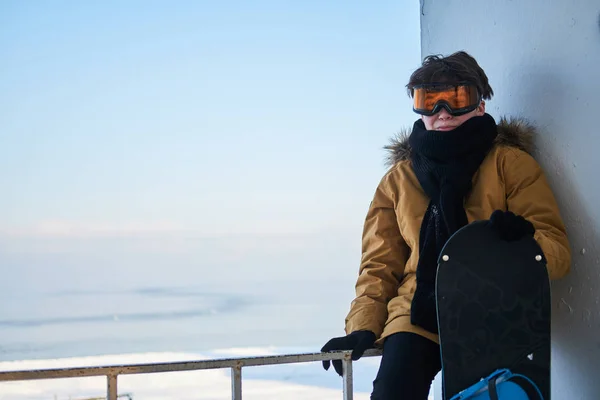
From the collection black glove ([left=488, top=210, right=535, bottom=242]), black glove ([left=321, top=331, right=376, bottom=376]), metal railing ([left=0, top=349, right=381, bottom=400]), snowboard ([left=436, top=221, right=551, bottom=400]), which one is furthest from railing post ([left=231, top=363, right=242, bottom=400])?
black glove ([left=488, top=210, right=535, bottom=242])

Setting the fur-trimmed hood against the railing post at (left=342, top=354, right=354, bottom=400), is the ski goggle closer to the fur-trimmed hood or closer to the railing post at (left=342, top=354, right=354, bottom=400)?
the fur-trimmed hood

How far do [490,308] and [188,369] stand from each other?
28.4 inches

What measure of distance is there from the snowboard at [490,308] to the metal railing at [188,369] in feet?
0.85

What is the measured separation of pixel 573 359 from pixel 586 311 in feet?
0.51

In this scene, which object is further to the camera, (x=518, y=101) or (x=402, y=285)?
(x=518, y=101)

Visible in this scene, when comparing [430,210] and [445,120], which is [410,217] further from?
[445,120]

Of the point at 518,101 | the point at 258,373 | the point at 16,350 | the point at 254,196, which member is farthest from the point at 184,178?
the point at 518,101

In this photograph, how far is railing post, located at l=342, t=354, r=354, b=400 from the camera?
5.49 ft

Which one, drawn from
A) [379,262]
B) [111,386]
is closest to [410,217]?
[379,262]

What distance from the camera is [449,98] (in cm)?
184

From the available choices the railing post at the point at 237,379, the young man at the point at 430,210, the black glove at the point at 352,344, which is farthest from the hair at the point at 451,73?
the railing post at the point at 237,379

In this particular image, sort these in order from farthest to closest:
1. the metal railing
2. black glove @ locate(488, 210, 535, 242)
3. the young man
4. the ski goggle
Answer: the ski goggle
the young man
black glove @ locate(488, 210, 535, 242)
the metal railing

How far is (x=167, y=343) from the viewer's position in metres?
13.3

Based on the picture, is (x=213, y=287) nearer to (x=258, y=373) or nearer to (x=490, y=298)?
(x=258, y=373)
